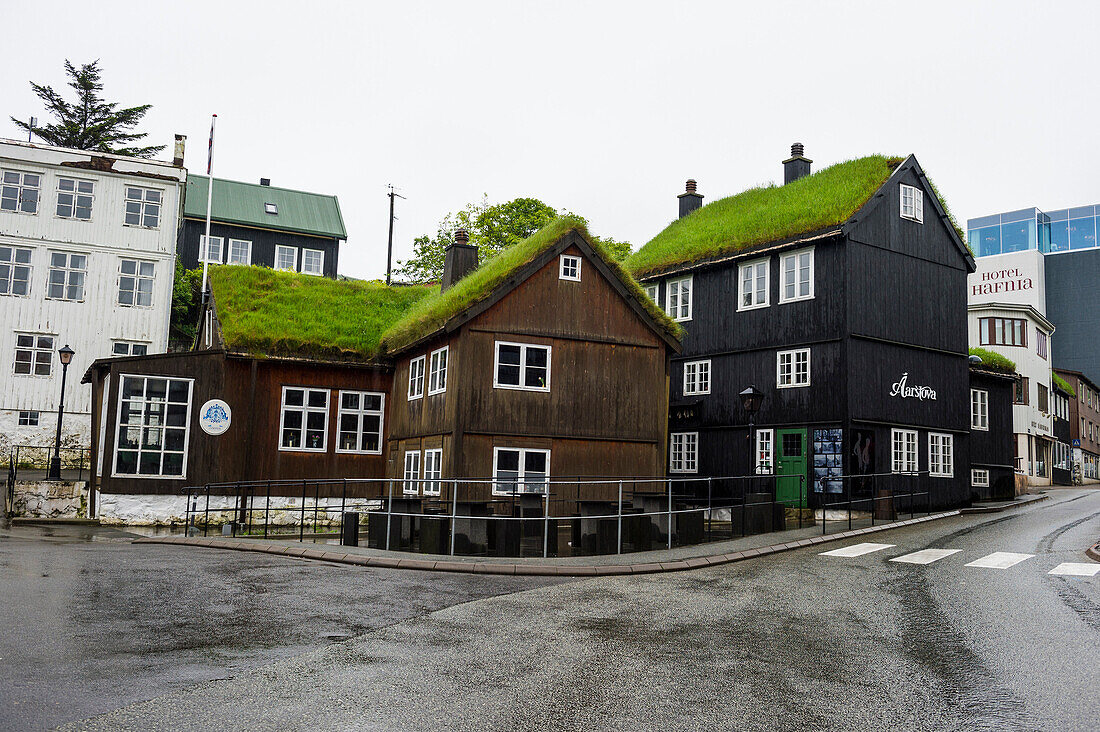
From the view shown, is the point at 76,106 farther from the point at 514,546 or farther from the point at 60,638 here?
the point at 60,638

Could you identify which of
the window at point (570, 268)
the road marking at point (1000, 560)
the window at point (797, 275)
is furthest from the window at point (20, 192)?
the road marking at point (1000, 560)

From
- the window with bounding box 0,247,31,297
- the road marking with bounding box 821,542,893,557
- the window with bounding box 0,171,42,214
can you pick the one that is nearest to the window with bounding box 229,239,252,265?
the window with bounding box 0,171,42,214

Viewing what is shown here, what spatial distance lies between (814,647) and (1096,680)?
7.65ft

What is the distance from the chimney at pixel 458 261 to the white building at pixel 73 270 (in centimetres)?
1421

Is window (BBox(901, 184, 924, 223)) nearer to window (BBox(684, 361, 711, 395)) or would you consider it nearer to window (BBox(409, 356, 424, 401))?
window (BBox(684, 361, 711, 395))

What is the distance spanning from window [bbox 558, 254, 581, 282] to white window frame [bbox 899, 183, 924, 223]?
11.3 meters

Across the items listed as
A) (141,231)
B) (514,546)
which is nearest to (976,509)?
(514,546)

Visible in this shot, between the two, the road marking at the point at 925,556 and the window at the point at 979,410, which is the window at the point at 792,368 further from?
the road marking at the point at 925,556

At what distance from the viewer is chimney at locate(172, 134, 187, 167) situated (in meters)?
39.4

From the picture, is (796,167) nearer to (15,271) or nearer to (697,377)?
(697,377)

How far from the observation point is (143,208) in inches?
1433

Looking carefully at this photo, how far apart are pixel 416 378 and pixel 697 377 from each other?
1049cm

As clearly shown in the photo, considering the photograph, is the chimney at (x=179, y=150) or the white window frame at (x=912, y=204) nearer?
the white window frame at (x=912, y=204)

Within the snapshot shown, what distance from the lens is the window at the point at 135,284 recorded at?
35.9 m
